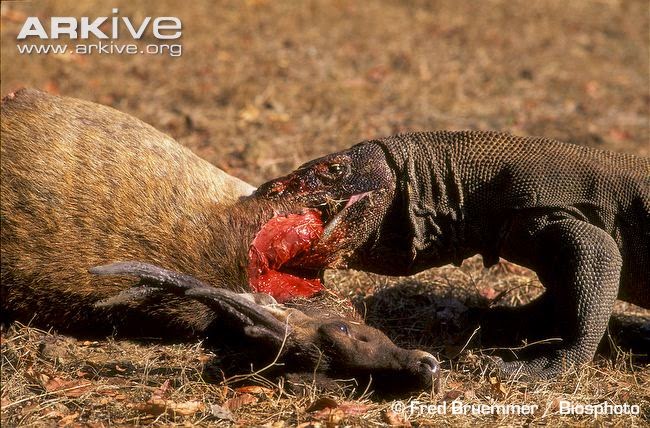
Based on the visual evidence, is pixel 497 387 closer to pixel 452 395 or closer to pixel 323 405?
pixel 452 395

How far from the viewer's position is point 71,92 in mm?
9211

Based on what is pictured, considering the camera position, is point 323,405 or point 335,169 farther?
point 335,169

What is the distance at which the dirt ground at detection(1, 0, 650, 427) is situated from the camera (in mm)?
4500

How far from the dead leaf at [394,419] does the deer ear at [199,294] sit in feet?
2.10

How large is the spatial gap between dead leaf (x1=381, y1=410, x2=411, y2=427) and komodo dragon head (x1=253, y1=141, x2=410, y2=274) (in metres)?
1.17

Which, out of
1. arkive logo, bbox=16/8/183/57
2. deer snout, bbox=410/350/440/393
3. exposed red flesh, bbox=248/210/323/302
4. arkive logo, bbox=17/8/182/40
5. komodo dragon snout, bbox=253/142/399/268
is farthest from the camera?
arkive logo, bbox=16/8/183/57

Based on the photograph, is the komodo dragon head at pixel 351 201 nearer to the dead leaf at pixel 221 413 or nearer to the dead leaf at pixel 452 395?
the dead leaf at pixel 452 395

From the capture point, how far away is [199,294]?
4.42 m

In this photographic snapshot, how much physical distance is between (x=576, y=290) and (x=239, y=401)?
1888mm

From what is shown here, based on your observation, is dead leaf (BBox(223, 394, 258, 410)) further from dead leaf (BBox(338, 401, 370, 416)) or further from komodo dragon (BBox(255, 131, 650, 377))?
komodo dragon (BBox(255, 131, 650, 377))

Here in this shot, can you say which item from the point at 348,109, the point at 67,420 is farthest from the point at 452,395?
the point at 348,109

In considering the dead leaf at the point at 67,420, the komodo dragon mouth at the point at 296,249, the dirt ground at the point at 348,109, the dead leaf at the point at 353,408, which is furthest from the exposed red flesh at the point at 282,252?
the dead leaf at the point at 67,420

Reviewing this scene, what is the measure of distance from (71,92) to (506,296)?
17.2ft

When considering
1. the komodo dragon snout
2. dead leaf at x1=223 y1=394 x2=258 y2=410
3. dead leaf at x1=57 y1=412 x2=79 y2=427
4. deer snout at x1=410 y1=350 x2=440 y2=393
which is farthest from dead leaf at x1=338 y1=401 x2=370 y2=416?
dead leaf at x1=57 y1=412 x2=79 y2=427
